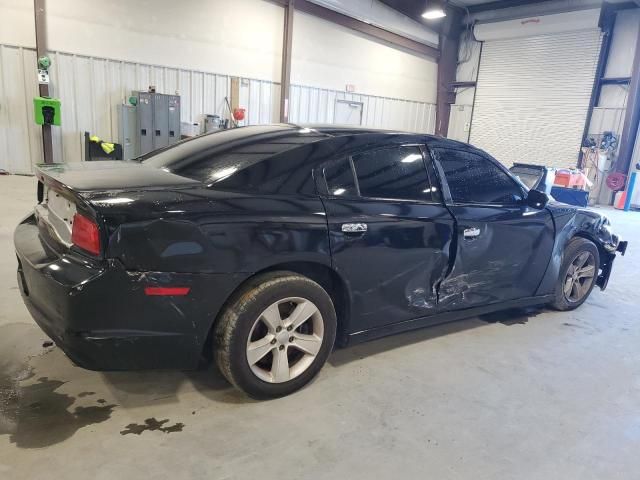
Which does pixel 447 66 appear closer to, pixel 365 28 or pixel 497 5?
pixel 497 5

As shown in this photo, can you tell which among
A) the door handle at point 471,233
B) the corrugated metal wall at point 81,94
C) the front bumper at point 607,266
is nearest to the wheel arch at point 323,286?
the door handle at point 471,233

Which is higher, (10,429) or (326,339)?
(326,339)

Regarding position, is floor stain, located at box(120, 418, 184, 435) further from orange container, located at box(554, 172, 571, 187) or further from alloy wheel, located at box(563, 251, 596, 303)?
orange container, located at box(554, 172, 571, 187)

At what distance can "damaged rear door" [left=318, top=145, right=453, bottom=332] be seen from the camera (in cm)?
254

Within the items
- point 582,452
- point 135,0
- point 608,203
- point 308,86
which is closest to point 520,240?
point 582,452

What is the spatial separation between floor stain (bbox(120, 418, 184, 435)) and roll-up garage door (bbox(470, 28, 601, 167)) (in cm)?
1388

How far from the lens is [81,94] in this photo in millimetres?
9320

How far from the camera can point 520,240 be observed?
3373 mm

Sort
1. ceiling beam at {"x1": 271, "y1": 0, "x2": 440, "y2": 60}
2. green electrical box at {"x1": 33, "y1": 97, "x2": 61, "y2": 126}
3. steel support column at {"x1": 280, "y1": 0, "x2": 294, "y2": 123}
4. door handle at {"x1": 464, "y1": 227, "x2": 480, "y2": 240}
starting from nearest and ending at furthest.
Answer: door handle at {"x1": 464, "y1": 227, "x2": 480, "y2": 240} → green electrical box at {"x1": 33, "y1": 97, "x2": 61, "y2": 126} → steel support column at {"x1": 280, "y1": 0, "x2": 294, "y2": 123} → ceiling beam at {"x1": 271, "y1": 0, "x2": 440, "y2": 60}

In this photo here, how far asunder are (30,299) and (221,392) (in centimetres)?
103

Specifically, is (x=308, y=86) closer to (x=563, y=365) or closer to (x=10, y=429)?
(x=563, y=365)

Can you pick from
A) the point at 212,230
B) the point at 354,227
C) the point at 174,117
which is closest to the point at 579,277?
the point at 354,227

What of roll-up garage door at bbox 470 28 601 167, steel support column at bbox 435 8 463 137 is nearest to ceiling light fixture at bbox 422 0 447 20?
steel support column at bbox 435 8 463 137

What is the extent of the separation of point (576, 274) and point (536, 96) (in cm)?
1178
